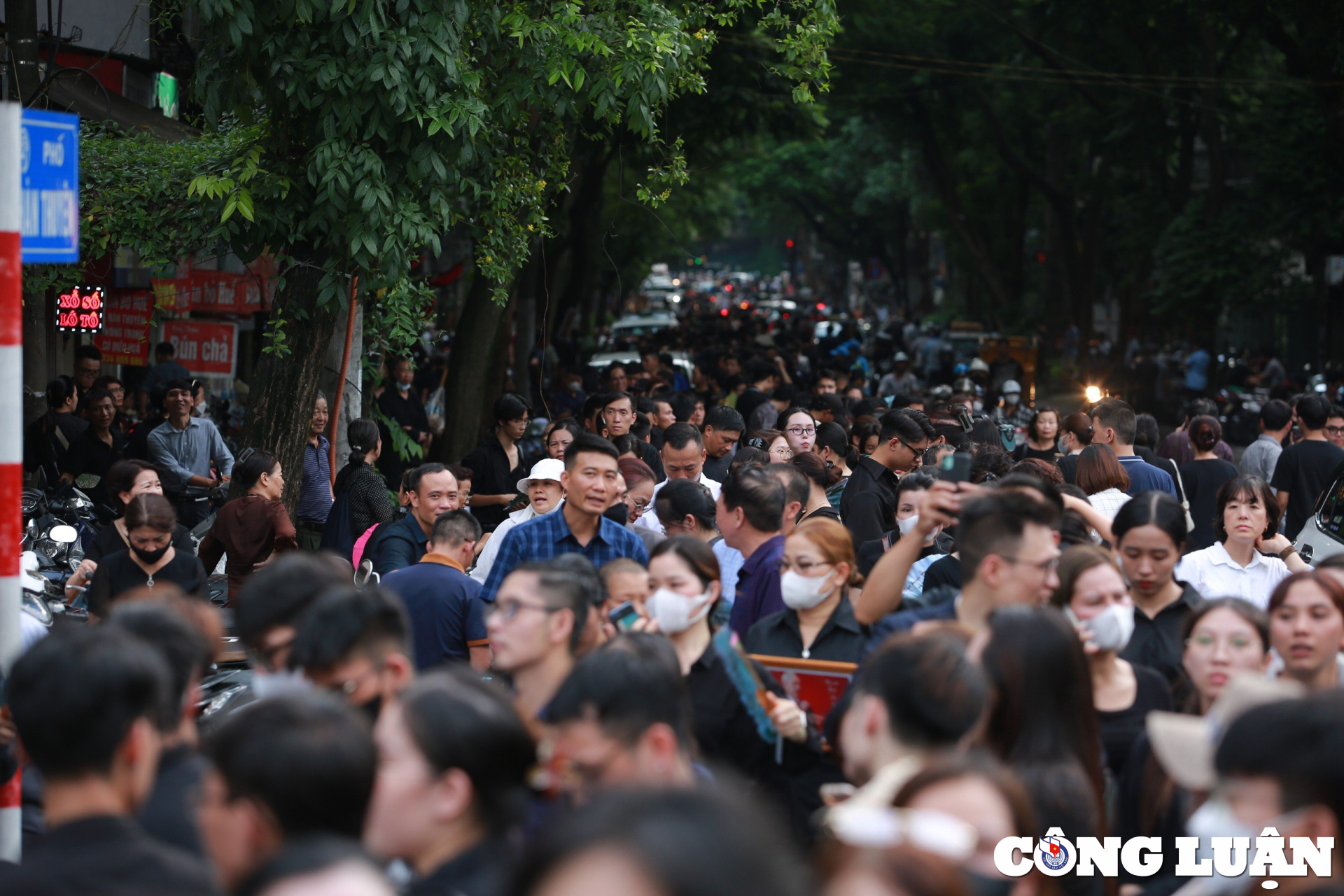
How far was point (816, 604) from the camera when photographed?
5.27 m

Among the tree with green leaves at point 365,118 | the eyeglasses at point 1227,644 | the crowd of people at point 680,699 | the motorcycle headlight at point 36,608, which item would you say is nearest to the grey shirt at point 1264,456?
the crowd of people at point 680,699

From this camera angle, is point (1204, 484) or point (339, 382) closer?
point (1204, 484)

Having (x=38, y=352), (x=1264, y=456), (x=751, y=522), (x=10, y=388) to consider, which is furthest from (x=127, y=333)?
(x=1264, y=456)

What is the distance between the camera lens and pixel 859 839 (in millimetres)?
2418

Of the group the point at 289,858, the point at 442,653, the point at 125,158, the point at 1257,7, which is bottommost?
the point at 442,653

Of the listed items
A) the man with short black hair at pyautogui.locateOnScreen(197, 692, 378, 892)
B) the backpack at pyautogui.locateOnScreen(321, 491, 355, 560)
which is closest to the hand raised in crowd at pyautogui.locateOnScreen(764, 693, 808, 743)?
the man with short black hair at pyautogui.locateOnScreen(197, 692, 378, 892)

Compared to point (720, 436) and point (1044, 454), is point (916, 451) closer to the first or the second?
point (720, 436)

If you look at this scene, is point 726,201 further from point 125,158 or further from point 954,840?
point 954,840

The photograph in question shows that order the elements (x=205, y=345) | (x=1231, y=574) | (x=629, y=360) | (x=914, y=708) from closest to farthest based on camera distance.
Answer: (x=914, y=708) → (x=1231, y=574) → (x=205, y=345) → (x=629, y=360)

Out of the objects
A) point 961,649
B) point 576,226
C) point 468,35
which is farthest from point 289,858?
point 576,226

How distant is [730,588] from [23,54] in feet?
22.4

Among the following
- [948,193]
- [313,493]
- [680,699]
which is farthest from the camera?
[948,193]

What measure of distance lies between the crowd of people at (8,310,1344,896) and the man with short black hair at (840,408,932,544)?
728 mm

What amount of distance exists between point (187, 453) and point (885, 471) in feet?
20.5
